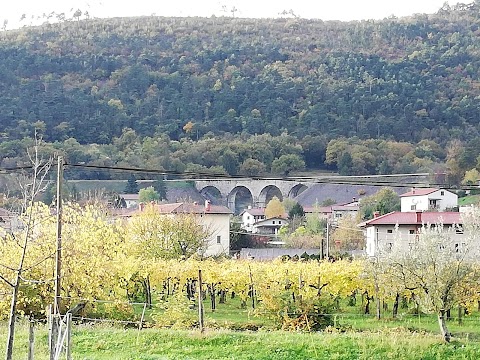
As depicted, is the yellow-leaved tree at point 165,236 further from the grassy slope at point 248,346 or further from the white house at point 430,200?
the white house at point 430,200

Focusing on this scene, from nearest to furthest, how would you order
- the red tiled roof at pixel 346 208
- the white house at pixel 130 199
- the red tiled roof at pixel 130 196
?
the red tiled roof at pixel 346 208 < the white house at pixel 130 199 < the red tiled roof at pixel 130 196

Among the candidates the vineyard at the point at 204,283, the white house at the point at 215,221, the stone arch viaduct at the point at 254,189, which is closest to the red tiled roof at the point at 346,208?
the white house at the point at 215,221

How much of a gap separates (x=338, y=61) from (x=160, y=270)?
403 ft

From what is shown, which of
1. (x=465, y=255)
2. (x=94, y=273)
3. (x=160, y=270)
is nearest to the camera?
(x=465, y=255)

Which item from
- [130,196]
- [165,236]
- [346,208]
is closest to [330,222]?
[346,208]

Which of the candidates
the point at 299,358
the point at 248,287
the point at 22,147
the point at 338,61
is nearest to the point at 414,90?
the point at 338,61

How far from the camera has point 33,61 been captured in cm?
12700

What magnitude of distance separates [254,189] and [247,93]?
105 feet

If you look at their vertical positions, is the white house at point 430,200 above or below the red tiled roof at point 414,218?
above

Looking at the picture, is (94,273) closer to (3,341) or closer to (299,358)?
(3,341)

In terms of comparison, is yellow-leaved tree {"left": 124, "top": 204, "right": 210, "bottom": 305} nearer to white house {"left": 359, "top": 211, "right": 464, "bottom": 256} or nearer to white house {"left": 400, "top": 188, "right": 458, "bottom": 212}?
white house {"left": 359, "top": 211, "right": 464, "bottom": 256}

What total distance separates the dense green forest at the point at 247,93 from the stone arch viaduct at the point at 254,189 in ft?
12.8

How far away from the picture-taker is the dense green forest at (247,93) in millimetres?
94625

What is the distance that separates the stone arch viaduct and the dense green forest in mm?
3903
